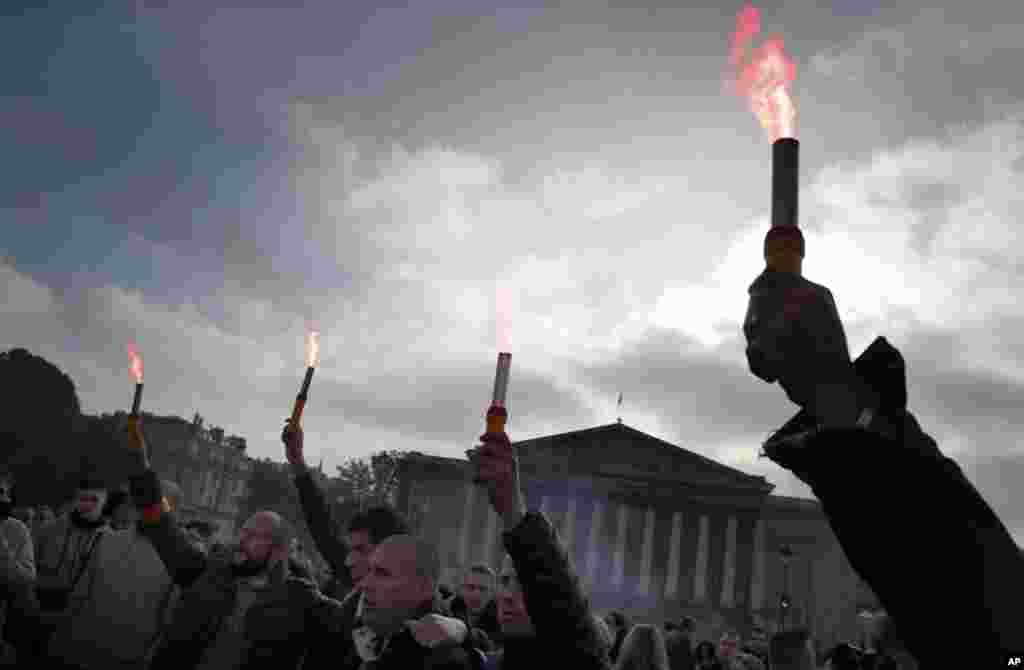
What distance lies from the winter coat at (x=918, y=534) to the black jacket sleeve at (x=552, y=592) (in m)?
1.53

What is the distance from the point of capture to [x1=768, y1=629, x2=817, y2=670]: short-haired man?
495cm

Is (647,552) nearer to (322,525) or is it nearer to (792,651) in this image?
(792,651)

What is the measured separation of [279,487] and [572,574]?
83514mm

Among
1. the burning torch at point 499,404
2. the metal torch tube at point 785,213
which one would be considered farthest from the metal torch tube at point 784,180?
the burning torch at point 499,404

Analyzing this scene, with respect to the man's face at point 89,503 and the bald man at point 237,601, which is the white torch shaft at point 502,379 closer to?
the bald man at point 237,601

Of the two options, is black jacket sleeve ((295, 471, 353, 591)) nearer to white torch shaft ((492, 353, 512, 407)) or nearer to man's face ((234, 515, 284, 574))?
man's face ((234, 515, 284, 574))

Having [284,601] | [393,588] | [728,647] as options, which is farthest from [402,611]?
[728,647]

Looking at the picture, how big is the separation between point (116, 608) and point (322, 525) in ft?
5.29

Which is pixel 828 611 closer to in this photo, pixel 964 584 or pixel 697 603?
pixel 697 603

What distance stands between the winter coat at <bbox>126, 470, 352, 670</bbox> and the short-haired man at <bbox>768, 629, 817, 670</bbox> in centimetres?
310

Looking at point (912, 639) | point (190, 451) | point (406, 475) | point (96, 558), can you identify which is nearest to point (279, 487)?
point (190, 451)

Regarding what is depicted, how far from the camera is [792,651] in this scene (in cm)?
501

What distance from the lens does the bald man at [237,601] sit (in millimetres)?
4184

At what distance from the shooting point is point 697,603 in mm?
42281
